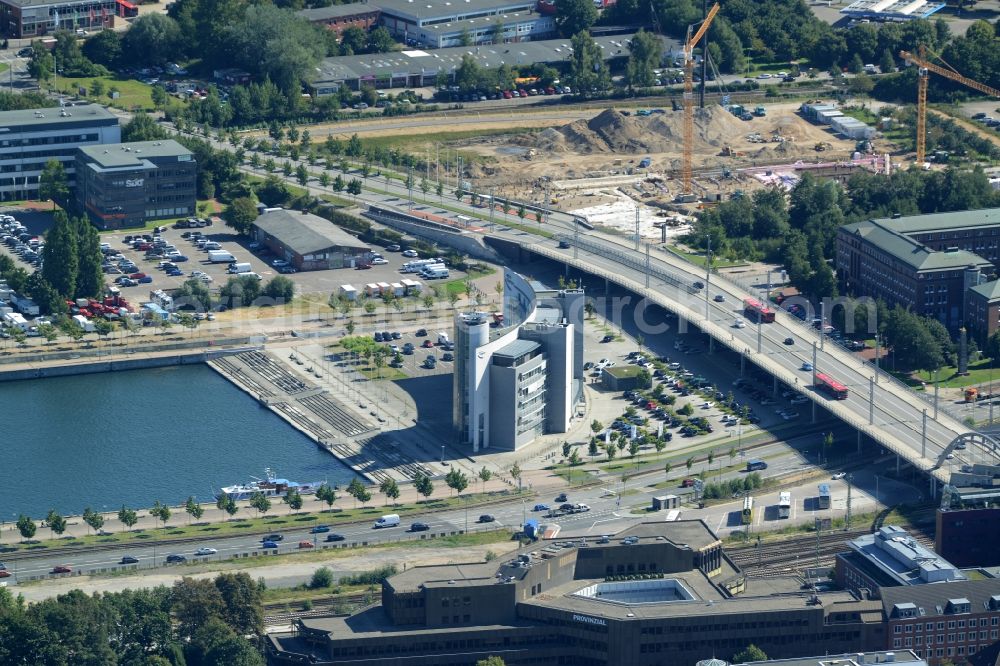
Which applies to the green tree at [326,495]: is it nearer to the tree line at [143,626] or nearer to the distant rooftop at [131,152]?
the tree line at [143,626]

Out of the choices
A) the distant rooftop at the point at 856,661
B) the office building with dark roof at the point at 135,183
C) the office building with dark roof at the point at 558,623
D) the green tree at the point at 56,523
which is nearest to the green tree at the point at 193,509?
the green tree at the point at 56,523

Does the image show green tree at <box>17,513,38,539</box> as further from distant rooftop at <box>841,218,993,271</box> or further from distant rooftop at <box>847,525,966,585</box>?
distant rooftop at <box>841,218,993,271</box>

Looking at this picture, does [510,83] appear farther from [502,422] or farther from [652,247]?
[502,422]

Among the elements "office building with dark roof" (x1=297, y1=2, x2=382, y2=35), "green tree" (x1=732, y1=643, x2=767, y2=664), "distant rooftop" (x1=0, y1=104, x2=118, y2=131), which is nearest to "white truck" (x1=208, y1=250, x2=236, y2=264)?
"distant rooftop" (x1=0, y1=104, x2=118, y2=131)

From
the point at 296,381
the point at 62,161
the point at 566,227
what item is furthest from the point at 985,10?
the point at 296,381

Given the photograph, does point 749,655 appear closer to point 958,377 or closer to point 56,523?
point 56,523
